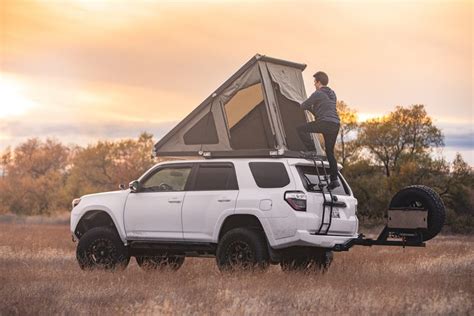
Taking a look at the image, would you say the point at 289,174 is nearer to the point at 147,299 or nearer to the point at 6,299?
the point at 147,299

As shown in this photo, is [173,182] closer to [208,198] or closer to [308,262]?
[208,198]

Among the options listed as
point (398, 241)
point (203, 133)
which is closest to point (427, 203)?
point (398, 241)

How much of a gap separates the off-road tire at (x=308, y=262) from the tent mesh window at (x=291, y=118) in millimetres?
1914

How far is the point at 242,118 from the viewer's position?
48.7 ft

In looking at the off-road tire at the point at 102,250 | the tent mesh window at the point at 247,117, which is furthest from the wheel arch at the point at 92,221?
the tent mesh window at the point at 247,117

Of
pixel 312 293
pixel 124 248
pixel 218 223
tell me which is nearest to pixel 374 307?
pixel 312 293

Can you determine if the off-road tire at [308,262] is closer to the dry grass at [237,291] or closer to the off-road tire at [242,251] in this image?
the dry grass at [237,291]

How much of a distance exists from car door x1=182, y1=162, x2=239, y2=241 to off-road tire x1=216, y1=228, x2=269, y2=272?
39 centimetres

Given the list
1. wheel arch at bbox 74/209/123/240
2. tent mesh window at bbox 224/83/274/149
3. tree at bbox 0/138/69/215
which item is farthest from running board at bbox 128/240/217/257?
tree at bbox 0/138/69/215

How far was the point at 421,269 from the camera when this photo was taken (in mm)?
15797

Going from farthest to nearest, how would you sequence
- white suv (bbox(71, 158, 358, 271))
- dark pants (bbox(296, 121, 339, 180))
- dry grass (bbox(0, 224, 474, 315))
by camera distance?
dark pants (bbox(296, 121, 339, 180)) < white suv (bbox(71, 158, 358, 271)) < dry grass (bbox(0, 224, 474, 315))

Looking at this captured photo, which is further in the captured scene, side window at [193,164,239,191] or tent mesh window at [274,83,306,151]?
tent mesh window at [274,83,306,151]

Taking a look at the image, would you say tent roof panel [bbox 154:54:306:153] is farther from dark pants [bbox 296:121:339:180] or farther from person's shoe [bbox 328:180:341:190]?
person's shoe [bbox 328:180:341:190]

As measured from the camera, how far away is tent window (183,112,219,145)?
14.8 metres
